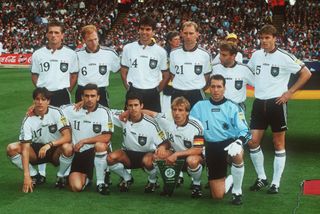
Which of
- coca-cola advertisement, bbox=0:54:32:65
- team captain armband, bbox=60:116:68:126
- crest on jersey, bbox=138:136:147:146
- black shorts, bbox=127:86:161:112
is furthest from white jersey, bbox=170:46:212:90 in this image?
coca-cola advertisement, bbox=0:54:32:65

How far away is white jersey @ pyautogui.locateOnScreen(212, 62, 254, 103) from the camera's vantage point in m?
8.25

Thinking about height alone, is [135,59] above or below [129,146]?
above

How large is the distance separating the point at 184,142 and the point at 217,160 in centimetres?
43

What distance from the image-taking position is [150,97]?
8.86 meters

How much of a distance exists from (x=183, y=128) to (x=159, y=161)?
18.6 inches

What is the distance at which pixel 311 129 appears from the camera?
12844mm

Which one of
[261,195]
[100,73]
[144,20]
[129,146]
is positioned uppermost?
[144,20]

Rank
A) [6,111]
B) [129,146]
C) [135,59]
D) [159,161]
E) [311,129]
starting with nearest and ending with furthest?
1. [159,161]
2. [129,146]
3. [135,59]
4. [311,129]
5. [6,111]

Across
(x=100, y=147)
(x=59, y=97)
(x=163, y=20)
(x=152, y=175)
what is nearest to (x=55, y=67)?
(x=59, y=97)

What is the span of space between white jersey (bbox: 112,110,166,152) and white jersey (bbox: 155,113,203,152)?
0.10 meters

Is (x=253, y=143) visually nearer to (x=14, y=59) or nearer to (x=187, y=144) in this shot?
(x=187, y=144)

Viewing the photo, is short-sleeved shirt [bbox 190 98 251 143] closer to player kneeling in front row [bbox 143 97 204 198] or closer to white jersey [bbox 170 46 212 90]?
player kneeling in front row [bbox 143 97 204 198]

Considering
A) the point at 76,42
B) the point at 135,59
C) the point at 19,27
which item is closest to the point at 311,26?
the point at 76,42

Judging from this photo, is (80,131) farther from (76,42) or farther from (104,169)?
(76,42)
